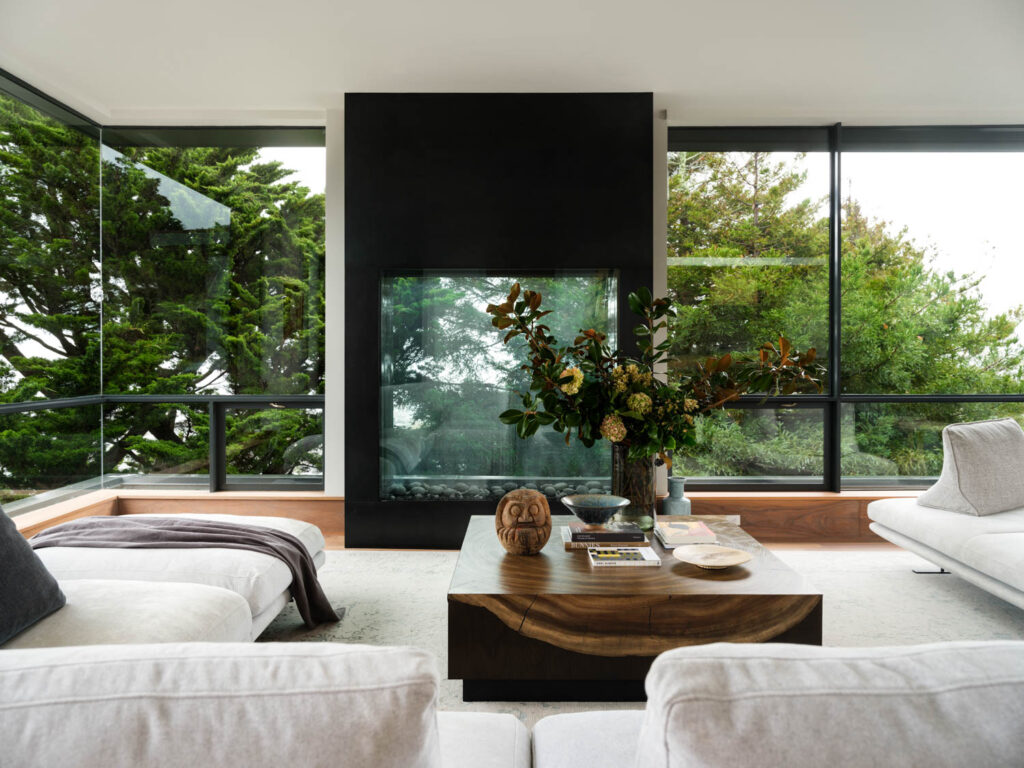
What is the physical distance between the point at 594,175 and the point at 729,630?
286 cm

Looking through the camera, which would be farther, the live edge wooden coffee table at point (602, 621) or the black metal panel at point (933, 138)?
the black metal panel at point (933, 138)

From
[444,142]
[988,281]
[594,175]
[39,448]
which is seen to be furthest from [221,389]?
[988,281]

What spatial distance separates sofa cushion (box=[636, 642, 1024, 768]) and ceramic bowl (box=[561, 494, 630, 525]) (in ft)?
5.96

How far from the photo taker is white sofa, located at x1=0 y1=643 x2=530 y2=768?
1.98 ft

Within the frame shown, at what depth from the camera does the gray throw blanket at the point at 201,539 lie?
2.45 meters

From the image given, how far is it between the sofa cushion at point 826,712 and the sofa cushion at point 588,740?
1.39ft

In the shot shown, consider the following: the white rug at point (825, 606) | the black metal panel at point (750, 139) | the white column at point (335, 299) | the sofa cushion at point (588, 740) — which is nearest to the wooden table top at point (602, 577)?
the white rug at point (825, 606)

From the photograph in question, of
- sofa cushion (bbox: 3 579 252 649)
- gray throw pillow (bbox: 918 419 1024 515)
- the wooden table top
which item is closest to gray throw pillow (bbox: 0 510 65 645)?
sofa cushion (bbox: 3 579 252 649)

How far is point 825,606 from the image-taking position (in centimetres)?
299

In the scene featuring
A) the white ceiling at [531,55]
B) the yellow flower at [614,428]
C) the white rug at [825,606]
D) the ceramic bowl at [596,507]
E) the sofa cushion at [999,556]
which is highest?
the white ceiling at [531,55]

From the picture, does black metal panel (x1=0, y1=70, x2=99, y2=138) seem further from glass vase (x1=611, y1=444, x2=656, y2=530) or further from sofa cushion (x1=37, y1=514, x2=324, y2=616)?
glass vase (x1=611, y1=444, x2=656, y2=530)

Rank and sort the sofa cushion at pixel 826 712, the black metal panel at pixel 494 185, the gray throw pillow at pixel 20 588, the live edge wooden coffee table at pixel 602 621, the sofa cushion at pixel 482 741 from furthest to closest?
1. the black metal panel at pixel 494 185
2. the live edge wooden coffee table at pixel 602 621
3. the gray throw pillow at pixel 20 588
4. the sofa cushion at pixel 482 741
5. the sofa cushion at pixel 826 712

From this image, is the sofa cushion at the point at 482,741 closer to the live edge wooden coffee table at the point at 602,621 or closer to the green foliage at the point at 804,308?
the live edge wooden coffee table at the point at 602,621

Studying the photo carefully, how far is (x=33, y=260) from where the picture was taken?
3979 mm
